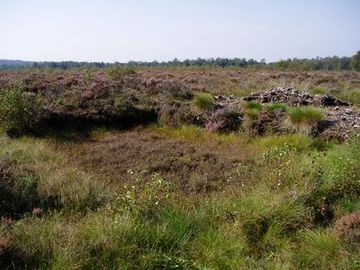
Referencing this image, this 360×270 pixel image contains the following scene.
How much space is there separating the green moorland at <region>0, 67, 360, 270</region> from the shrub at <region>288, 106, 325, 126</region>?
10.8 feet

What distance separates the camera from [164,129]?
12.3 metres

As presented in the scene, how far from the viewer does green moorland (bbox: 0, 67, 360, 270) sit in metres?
4.49

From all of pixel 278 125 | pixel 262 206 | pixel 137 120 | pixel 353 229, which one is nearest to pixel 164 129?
pixel 137 120

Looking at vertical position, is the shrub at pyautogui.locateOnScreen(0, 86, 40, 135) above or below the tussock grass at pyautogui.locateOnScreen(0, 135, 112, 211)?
above

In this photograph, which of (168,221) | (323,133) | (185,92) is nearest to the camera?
(168,221)

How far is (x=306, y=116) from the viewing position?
10.8 meters

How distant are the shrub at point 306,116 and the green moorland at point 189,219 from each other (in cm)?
330

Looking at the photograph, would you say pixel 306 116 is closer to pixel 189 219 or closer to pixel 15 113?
pixel 189 219

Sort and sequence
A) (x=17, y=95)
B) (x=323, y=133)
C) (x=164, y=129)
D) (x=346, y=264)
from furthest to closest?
(x=164, y=129)
(x=17, y=95)
(x=323, y=133)
(x=346, y=264)

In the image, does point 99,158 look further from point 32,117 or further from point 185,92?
point 185,92

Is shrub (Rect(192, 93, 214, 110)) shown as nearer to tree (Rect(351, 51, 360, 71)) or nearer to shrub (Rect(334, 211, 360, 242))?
shrub (Rect(334, 211, 360, 242))

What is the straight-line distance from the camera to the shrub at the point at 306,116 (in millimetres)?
10750

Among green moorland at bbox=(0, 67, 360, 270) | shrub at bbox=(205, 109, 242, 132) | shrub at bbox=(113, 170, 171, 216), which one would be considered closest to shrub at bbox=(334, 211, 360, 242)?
green moorland at bbox=(0, 67, 360, 270)

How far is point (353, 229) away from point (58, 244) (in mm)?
3424
